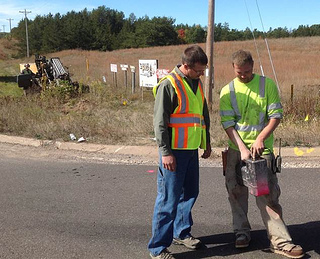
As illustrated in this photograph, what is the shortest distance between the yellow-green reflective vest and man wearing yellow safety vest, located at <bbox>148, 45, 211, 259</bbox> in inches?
9.9

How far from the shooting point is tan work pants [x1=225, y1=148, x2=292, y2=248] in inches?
137

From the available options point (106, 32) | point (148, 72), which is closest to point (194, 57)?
point (148, 72)

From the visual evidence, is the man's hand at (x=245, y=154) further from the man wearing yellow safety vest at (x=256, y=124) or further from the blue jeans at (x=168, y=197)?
the blue jeans at (x=168, y=197)

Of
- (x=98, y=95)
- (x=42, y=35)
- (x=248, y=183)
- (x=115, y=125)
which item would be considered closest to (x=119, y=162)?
(x=115, y=125)

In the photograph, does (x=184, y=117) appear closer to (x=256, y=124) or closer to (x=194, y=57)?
(x=194, y=57)

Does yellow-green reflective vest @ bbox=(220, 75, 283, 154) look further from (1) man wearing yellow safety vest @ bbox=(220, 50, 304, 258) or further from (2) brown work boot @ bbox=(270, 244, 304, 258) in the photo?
(2) brown work boot @ bbox=(270, 244, 304, 258)

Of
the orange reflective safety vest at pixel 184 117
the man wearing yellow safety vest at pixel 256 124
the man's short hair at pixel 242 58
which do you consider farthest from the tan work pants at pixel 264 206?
the man's short hair at pixel 242 58

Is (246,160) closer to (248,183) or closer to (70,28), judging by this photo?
(248,183)

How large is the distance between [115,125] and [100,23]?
291ft

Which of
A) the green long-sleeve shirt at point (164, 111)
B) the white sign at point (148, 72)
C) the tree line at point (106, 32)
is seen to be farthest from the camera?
the tree line at point (106, 32)

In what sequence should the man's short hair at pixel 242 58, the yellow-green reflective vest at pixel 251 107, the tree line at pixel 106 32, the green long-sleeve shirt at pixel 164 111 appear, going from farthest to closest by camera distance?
the tree line at pixel 106 32 → the yellow-green reflective vest at pixel 251 107 → the man's short hair at pixel 242 58 → the green long-sleeve shirt at pixel 164 111

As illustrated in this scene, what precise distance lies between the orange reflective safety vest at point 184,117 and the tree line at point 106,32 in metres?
77.2

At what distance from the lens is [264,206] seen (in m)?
3.54

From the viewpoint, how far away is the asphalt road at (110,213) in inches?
144
